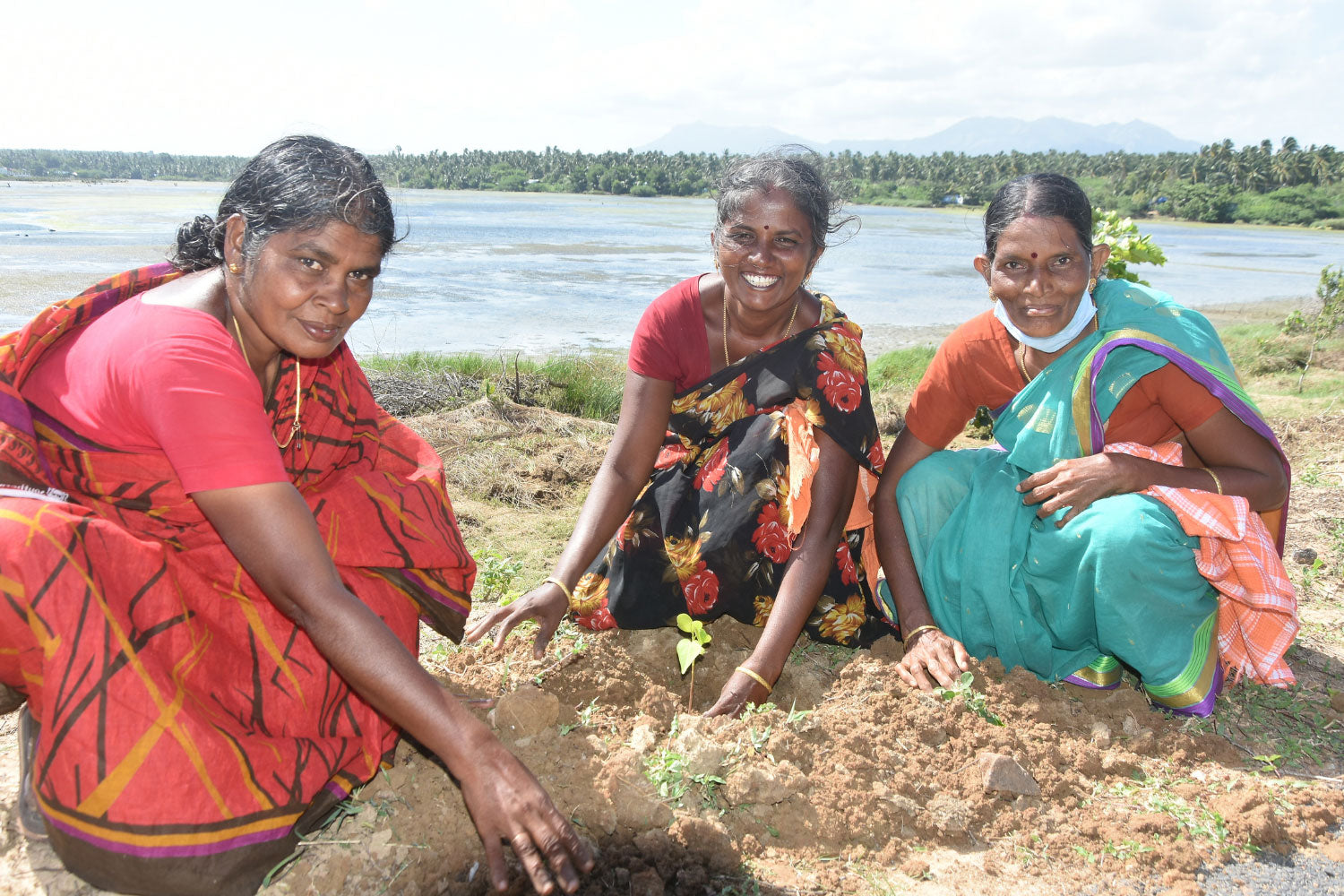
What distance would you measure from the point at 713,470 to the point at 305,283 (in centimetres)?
137

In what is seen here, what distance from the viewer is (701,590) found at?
9.21 feet

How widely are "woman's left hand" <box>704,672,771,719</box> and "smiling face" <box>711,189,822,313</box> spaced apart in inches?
43.8

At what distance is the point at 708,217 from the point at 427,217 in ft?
36.2

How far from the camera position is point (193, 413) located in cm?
164

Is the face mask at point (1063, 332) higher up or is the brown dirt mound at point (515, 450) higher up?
the face mask at point (1063, 332)

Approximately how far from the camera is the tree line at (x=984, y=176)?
45375 mm

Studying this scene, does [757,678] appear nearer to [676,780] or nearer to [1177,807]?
[676,780]

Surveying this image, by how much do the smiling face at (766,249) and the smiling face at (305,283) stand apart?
3.71ft

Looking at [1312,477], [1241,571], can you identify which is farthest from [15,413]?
[1312,477]

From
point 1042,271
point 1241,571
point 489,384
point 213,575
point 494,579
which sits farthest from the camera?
point 489,384

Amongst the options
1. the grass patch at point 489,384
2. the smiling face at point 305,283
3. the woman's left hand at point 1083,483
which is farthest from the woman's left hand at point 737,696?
the grass patch at point 489,384

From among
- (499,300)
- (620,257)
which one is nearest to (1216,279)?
(620,257)

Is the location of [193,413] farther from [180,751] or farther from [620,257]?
[620,257]

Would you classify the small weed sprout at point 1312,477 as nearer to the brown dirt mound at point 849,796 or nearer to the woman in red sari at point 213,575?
the brown dirt mound at point 849,796
